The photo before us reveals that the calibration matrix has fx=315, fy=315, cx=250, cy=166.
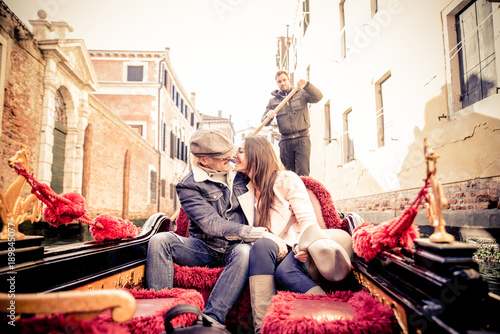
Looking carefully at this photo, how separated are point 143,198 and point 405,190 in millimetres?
11210

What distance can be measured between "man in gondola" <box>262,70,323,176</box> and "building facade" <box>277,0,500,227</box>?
1481 mm

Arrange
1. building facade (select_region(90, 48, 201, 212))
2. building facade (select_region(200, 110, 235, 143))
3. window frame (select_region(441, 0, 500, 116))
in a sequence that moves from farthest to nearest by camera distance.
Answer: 1. building facade (select_region(200, 110, 235, 143))
2. building facade (select_region(90, 48, 201, 212))
3. window frame (select_region(441, 0, 500, 116))

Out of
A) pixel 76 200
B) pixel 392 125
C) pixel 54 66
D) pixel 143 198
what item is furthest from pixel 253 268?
pixel 143 198

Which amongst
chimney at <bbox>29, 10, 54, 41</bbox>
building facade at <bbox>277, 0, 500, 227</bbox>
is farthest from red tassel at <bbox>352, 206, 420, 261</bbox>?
chimney at <bbox>29, 10, 54, 41</bbox>

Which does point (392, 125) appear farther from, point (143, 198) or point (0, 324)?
point (143, 198)

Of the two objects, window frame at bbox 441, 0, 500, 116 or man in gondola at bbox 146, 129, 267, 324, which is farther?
window frame at bbox 441, 0, 500, 116

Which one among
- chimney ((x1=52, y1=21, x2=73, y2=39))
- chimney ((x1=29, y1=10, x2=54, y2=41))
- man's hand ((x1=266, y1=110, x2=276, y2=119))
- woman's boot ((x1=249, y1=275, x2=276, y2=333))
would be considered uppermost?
chimney ((x1=52, y1=21, x2=73, y2=39))

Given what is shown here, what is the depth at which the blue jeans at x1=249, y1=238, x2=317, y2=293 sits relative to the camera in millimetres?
Result: 1435

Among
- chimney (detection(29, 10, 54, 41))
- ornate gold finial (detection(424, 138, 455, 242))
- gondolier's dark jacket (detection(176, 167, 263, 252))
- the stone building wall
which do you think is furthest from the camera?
chimney (detection(29, 10, 54, 41))

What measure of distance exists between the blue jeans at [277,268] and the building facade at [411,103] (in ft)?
5.16

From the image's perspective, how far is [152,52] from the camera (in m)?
16.7

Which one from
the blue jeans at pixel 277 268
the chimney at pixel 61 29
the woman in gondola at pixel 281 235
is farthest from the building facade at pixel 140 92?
the blue jeans at pixel 277 268

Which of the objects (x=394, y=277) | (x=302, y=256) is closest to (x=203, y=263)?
(x=302, y=256)

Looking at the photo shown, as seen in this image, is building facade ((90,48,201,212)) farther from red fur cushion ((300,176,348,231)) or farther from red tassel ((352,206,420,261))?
red tassel ((352,206,420,261))
